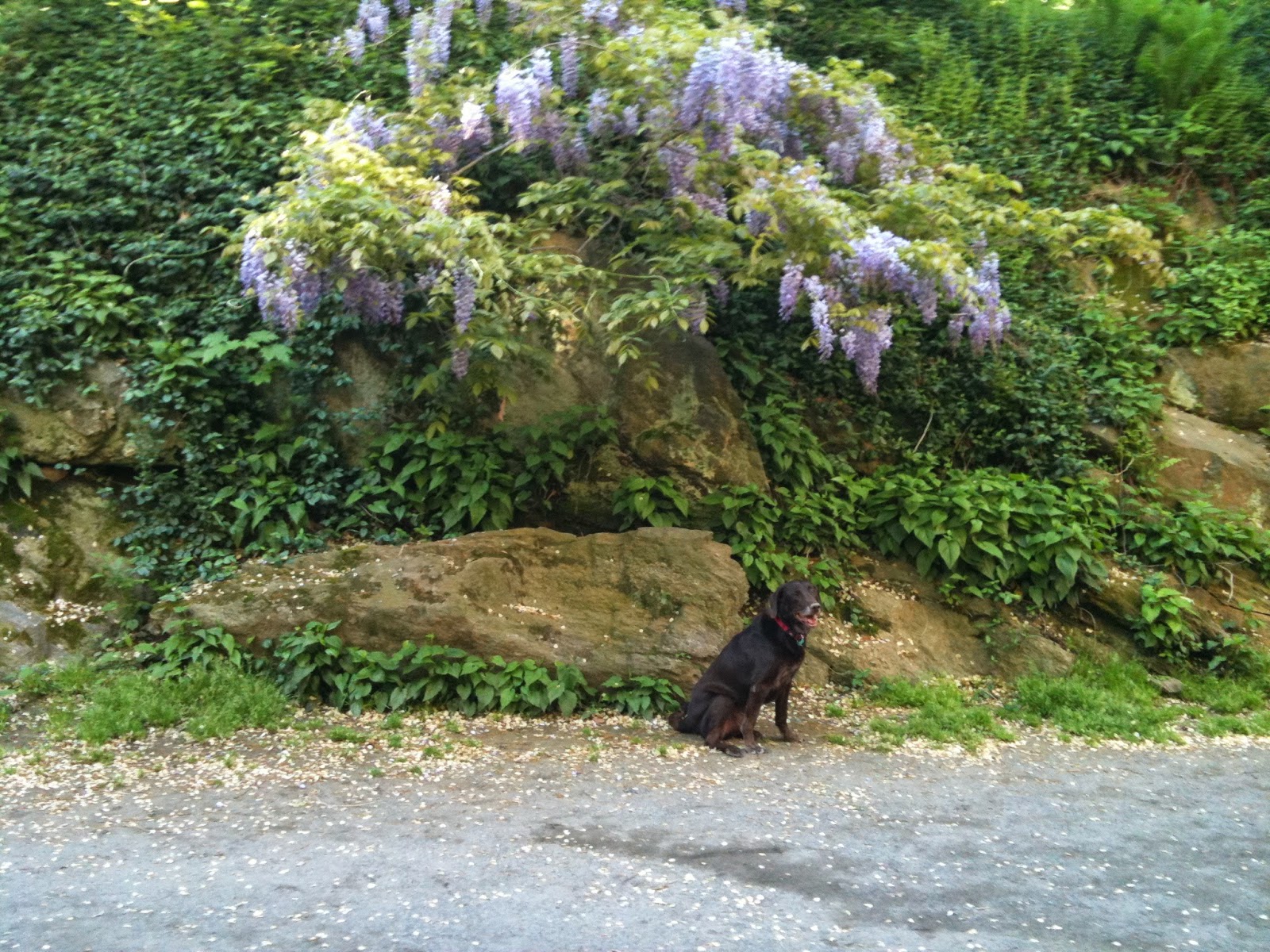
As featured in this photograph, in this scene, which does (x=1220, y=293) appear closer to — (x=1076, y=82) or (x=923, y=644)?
(x=1076, y=82)

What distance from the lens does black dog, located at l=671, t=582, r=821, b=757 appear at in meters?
6.13

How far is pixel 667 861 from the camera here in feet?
14.7

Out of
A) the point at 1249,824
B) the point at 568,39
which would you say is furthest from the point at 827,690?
the point at 568,39

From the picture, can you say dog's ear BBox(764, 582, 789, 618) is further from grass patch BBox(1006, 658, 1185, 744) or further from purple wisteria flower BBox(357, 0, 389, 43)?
purple wisteria flower BBox(357, 0, 389, 43)

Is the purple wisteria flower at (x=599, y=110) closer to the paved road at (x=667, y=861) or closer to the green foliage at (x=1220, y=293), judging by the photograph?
the paved road at (x=667, y=861)

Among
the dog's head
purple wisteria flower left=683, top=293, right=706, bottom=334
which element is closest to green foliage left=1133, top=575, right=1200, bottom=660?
the dog's head

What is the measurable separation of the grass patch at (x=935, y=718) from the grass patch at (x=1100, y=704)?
1.07 feet

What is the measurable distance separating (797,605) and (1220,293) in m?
6.48

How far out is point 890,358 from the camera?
957 centimetres

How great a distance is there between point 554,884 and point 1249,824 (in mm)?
3447

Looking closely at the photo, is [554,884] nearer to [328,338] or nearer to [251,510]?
[251,510]

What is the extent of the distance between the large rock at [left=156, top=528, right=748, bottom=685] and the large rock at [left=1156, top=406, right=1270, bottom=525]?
166 inches

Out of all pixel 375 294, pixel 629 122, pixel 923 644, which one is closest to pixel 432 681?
pixel 375 294

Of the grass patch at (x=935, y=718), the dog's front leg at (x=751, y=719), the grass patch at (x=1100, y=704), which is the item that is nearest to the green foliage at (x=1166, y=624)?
the grass patch at (x=1100, y=704)
